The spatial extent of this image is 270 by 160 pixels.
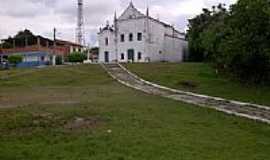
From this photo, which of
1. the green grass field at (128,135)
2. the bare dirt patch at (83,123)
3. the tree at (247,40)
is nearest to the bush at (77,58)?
the tree at (247,40)

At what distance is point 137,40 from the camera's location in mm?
59781

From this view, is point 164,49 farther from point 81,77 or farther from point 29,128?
point 29,128

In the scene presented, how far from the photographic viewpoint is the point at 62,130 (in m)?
9.41

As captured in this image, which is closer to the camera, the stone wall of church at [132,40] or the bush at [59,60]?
the stone wall of church at [132,40]

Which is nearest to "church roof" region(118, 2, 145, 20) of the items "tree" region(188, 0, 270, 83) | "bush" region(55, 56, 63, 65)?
"bush" region(55, 56, 63, 65)

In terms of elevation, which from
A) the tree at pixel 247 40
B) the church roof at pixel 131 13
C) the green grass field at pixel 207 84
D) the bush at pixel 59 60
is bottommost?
the green grass field at pixel 207 84

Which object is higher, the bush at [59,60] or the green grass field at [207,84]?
the bush at [59,60]

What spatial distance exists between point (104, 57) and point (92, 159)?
5673cm

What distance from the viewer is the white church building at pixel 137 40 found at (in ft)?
195

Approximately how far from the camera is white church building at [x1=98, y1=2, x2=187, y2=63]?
59328 mm

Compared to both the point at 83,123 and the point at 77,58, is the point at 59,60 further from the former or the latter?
the point at 83,123

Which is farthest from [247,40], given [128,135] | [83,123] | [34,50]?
[34,50]

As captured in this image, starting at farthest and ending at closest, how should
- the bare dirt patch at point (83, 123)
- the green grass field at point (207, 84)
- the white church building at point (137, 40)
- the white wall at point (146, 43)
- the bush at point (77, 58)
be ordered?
1. the bush at point (77, 58)
2. the white church building at point (137, 40)
3. the white wall at point (146, 43)
4. the green grass field at point (207, 84)
5. the bare dirt patch at point (83, 123)

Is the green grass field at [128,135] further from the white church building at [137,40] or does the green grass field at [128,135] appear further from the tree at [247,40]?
the white church building at [137,40]
